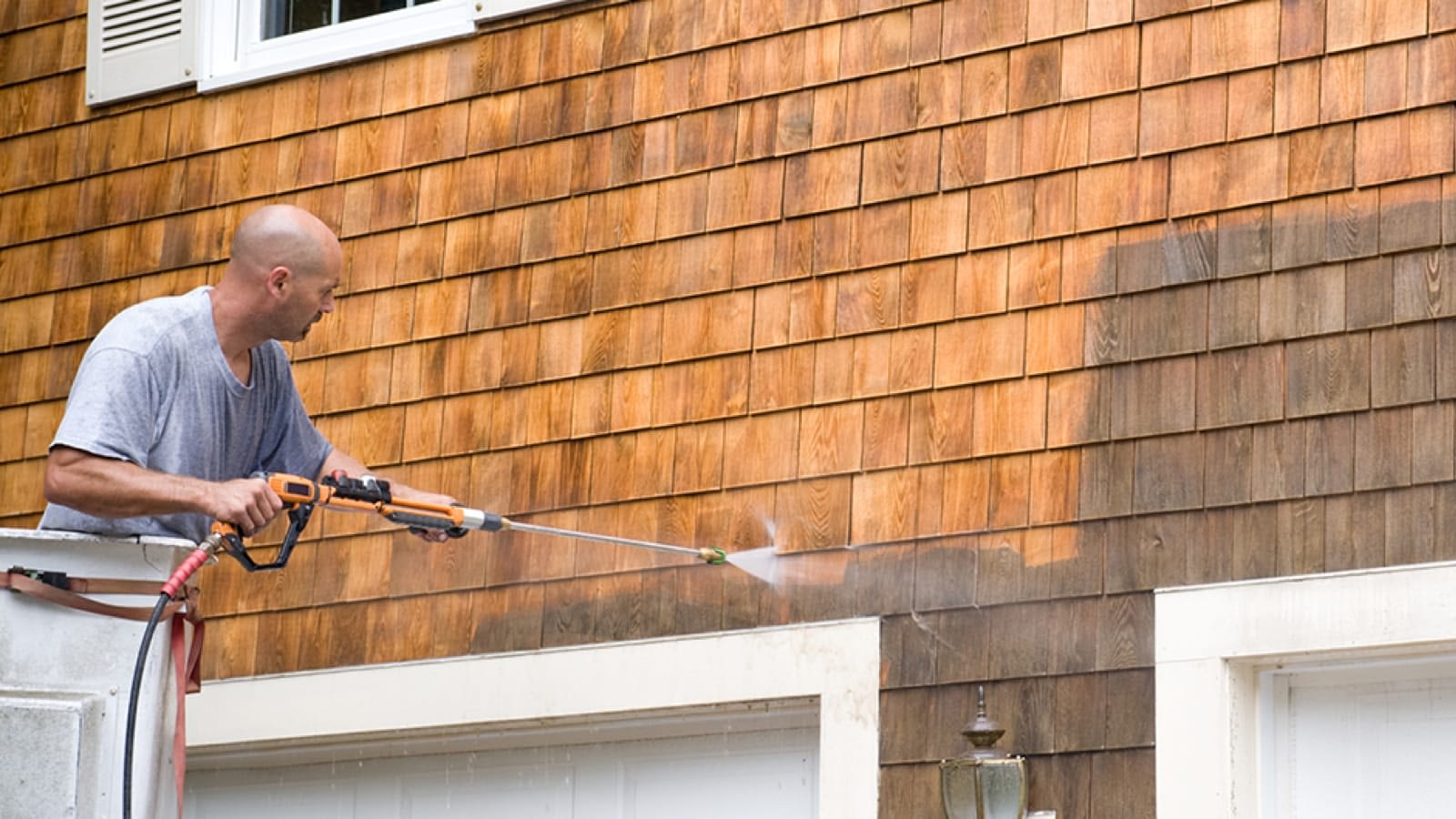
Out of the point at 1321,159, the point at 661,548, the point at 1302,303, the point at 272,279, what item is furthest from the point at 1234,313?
the point at 272,279

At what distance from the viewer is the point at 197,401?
4.61 m

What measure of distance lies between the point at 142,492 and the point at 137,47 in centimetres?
349

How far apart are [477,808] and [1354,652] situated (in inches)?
103

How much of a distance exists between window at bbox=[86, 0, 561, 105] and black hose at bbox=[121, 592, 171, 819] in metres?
3.00

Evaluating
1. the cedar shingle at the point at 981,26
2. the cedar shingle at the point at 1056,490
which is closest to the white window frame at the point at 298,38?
the cedar shingle at the point at 981,26

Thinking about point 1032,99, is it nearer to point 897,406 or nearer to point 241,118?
point 897,406

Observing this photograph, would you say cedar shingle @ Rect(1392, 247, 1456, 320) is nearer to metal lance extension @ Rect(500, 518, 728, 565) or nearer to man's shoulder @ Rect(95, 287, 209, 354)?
metal lance extension @ Rect(500, 518, 728, 565)

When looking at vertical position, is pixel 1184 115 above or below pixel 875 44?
below

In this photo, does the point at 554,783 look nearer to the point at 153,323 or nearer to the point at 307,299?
the point at 307,299

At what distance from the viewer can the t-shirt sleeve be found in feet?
14.2

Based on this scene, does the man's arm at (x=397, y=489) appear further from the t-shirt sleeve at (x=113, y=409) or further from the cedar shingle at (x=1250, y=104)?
the cedar shingle at (x=1250, y=104)

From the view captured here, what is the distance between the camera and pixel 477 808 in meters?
6.45

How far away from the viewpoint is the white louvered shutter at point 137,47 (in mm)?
7301

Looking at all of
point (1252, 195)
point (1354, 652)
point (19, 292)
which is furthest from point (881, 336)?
point (19, 292)
